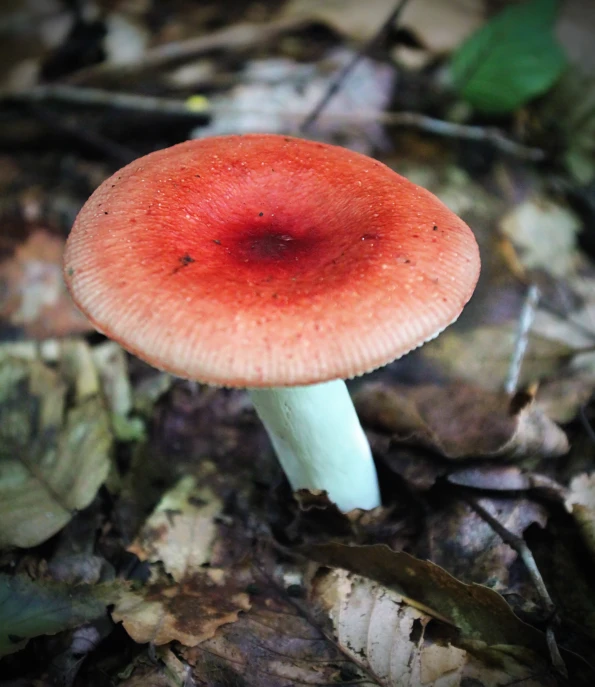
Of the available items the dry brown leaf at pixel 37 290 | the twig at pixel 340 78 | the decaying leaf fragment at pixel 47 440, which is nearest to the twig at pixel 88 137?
the dry brown leaf at pixel 37 290

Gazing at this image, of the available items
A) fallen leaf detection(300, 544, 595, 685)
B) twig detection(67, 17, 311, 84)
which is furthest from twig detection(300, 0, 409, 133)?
fallen leaf detection(300, 544, 595, 685)

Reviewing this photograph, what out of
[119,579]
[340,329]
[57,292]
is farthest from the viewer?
[57,292]

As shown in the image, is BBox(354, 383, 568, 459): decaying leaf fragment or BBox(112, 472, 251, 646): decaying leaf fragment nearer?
BBox(112, 472, 251, 646): decaying leaf fragment

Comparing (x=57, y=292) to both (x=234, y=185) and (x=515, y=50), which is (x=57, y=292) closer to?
(x=234, y=185)

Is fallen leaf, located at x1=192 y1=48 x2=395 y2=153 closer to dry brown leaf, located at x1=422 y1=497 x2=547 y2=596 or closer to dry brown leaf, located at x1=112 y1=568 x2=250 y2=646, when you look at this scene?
dry brown leaf, located at x1=422 y1=497 x2=547 y2=596

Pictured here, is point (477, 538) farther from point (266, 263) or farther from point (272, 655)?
point (266, 263)

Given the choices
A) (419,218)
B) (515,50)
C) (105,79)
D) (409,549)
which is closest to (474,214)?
(515,50)
